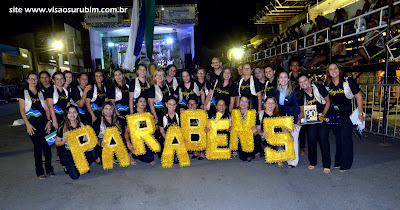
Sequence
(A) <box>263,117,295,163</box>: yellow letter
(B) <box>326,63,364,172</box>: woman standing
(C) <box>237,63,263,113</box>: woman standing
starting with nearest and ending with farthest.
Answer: (B) <box>326,63,364,172</box>: woman standing < (A) <box>263,117,295,163</box>: yellow letter < (C) <box>237,63,263,113</box>: woman standing

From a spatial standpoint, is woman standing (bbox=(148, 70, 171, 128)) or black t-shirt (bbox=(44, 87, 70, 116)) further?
woman standing (bbox=(148, 70, 171, 128))

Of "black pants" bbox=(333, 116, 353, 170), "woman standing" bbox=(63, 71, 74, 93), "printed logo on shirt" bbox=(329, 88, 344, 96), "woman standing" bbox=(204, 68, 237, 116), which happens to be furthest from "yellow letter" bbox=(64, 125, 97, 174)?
"black pants" bbox=(333, 116, 353, 170)

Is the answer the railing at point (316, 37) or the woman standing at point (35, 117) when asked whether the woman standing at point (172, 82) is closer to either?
the woman standing at point (35, 117)

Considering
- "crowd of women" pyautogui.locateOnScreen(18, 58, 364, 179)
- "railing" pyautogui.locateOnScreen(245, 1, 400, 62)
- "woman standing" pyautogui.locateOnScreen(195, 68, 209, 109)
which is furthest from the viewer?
"railing" pyautogui.locateOnScreen(245, 1, 400, 62)

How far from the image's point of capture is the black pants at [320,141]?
4.05m

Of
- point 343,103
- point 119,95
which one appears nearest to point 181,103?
point 119,95

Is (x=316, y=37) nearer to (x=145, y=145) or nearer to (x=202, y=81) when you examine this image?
(x=202, y=81)

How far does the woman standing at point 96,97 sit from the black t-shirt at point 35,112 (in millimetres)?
980

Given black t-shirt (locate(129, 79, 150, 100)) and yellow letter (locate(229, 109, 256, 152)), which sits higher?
black t-shirt (locate(129, 79, 150, 100))

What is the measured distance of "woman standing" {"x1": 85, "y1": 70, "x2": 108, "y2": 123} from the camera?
201 inches

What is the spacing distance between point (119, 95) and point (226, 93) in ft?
7.66

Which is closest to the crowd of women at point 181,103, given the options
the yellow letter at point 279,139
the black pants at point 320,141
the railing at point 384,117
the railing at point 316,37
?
the black pants at point 320,141

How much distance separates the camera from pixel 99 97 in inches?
205

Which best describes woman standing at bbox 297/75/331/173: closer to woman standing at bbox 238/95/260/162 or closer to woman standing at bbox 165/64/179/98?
woman standing at bbox 238/95/260/162
